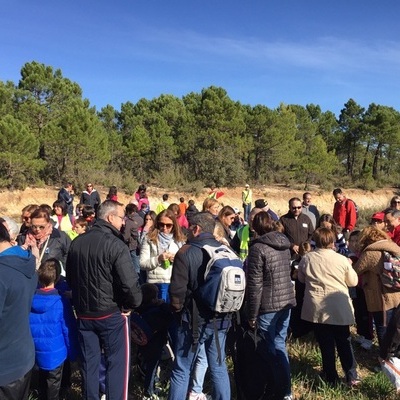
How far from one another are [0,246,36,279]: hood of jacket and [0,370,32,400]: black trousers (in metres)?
0.63

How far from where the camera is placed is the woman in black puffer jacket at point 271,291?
3410mm

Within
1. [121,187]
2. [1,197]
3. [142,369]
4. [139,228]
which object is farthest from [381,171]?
[142,369]

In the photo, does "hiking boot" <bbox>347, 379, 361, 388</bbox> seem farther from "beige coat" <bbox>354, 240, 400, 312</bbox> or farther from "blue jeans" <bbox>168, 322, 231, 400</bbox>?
"blue jeans" <bbox>168, 322, 231, 400</bbox>

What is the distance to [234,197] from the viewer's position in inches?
1080

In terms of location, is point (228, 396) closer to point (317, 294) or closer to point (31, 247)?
point (317, 294)

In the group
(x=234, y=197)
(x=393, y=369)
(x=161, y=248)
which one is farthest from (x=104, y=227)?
(x=234, y=197)

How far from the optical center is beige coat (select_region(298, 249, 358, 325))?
12.2 feet

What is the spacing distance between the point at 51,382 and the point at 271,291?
1.97 meters

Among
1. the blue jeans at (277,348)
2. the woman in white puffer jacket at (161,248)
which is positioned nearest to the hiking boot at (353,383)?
the blue jeans at (277,348)

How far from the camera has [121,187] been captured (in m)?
24.4

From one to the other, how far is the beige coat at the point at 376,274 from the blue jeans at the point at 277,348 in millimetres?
1020

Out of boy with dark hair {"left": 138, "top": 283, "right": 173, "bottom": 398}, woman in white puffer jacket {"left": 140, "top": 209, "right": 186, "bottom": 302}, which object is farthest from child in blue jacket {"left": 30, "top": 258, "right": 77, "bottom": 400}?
woman in white puffer jacket {"left": 140, "top": 209, "right": 186, "bottom": 302}

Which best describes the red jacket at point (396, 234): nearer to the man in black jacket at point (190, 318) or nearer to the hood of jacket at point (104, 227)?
the man in black jacket at point (190, 318)

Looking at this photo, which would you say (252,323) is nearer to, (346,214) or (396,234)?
(396,234)
